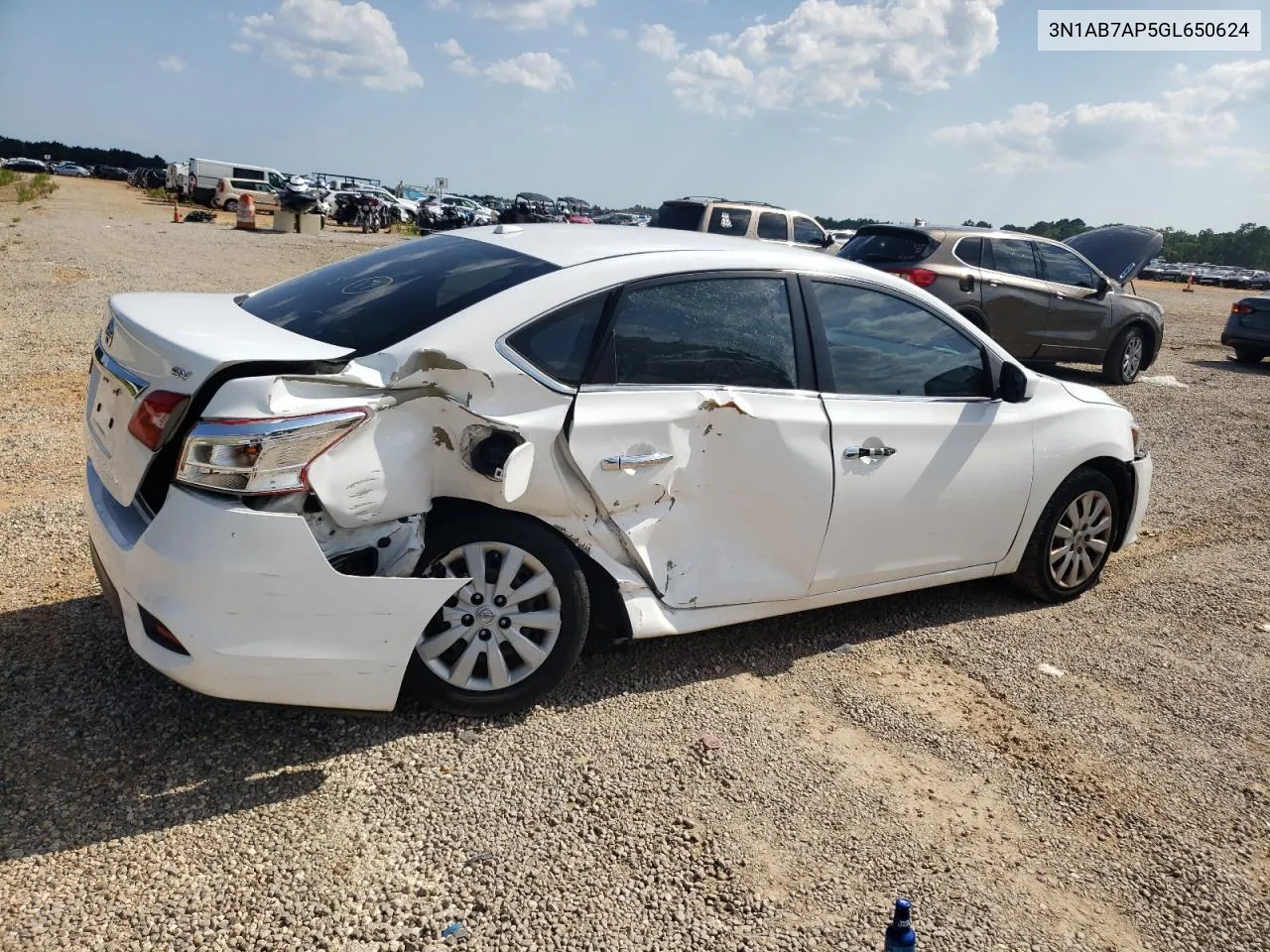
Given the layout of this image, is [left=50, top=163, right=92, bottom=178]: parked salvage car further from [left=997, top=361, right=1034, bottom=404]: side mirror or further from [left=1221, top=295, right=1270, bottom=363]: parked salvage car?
[left=997, top=361, right=1034, bottom=404]: side mirror

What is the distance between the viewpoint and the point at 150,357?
3002 millimetres

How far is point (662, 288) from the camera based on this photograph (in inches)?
143

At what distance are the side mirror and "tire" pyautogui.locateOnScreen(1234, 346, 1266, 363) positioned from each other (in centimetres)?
1242

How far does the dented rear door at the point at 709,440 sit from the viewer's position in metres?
3.43

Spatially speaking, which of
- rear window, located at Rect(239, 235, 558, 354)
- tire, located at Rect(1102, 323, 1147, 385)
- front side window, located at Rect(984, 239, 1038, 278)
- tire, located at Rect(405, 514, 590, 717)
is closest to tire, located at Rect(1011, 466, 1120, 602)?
tire, located at Rect(405, 514, 590, 717)

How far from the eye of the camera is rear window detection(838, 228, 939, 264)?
10523 millimetres

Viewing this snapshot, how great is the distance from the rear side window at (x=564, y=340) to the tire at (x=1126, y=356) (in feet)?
33.1

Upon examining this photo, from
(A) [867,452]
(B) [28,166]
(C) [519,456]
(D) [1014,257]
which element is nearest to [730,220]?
(D) [1014,257]

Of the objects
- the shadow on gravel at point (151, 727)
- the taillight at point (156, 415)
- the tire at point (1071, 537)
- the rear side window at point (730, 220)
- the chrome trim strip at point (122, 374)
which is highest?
the rear side window at point (730, 220)

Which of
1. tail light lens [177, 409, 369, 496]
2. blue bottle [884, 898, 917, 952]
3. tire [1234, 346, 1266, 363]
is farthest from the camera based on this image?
tire [1234, 346, 1266, 363]

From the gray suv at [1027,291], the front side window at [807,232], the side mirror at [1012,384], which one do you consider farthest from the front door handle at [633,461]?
the front side window at [807,232]

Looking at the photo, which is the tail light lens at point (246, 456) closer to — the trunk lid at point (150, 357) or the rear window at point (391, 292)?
the trunk lid at point (150, 357)

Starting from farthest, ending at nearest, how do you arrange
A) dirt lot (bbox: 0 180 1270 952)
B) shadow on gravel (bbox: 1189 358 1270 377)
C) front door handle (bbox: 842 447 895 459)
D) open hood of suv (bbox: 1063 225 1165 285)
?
shadow on gravel (bbox: 1189 358 1270 377)
open hood of suv (bbox: 1063 225 1165 285)
front door handle (bbox: 842 447 895 459)
dirt lot (bbox: 0 180 1270 952)

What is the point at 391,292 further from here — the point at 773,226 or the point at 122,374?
the point at 773,226
